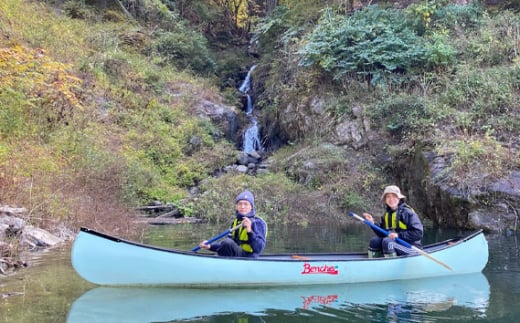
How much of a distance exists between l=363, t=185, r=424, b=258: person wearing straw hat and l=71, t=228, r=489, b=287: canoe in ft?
0.69

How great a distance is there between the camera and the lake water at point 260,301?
507 centimetres

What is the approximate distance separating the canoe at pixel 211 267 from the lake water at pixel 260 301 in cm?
13

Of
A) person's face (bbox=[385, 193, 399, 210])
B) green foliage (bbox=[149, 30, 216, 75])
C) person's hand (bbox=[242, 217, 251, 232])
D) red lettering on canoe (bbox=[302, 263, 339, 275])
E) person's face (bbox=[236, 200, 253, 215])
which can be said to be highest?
green foliage (bbox=[149, 30, 216, 75])

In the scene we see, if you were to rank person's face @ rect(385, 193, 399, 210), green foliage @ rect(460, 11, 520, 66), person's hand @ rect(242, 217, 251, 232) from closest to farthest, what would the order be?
person's hand @ rect(242, 217, 251, 232), person's face @ rect(385, 193, 399, 210), green foliage @ rect(460, 11, 520, 66)

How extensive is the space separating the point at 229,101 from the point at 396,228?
13897 millimetres

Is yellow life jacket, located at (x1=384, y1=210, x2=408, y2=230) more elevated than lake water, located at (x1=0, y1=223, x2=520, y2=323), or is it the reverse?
yellow life jacket, located at (x1=384, y1=210, x2=408, y2=230)

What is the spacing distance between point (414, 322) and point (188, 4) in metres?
22.7

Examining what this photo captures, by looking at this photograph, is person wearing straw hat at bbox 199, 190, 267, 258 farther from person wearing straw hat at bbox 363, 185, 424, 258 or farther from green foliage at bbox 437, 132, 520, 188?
green foliage at bbox 437, 132, 520, 188

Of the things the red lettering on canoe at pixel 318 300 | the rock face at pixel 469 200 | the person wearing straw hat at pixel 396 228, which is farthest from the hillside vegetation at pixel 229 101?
the person wearing straw hat at pixel 396 228

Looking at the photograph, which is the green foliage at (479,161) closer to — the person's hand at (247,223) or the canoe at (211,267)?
the canoe at (211,267)

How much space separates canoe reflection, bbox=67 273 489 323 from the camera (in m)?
5.25

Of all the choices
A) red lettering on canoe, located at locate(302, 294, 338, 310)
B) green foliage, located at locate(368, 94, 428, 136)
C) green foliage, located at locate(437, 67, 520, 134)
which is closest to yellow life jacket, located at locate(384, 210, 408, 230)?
red lettering on canoe, located at locate(302, 294, 338, 310)

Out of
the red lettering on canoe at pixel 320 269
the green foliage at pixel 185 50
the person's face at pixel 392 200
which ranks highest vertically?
the green foliage at pixel 185 50

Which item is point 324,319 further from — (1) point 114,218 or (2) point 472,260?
(1) point 114,218
